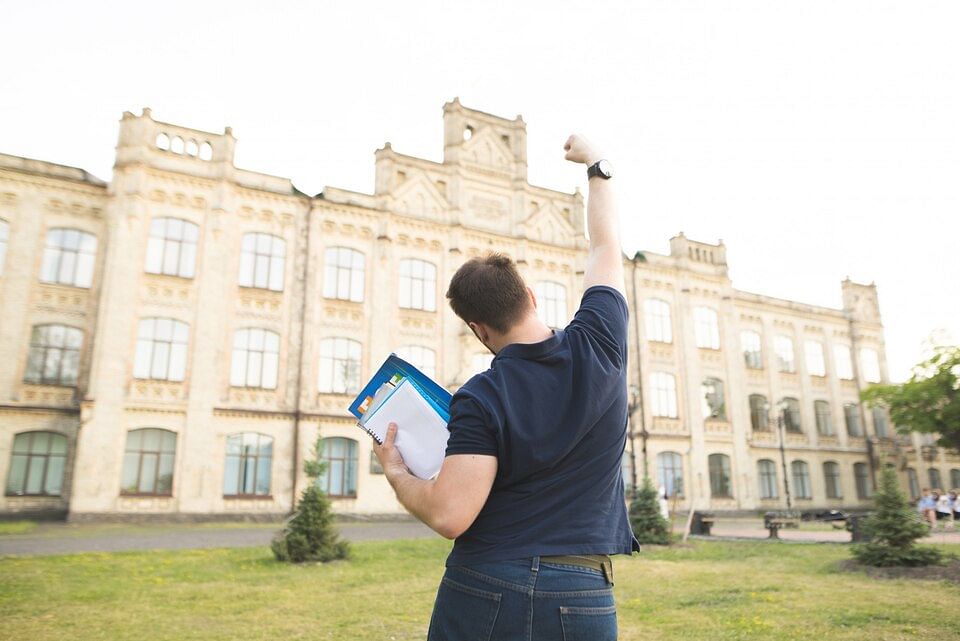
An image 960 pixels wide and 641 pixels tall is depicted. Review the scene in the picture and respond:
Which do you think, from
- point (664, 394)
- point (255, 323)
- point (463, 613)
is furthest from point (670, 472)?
point (463, 613)

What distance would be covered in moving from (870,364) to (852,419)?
171 inches

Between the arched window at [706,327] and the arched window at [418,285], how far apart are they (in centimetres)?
1544

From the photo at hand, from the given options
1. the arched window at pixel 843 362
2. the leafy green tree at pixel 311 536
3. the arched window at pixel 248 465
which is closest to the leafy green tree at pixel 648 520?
the leafy green tree at pixel 311 536

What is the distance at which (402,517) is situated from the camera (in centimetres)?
2597

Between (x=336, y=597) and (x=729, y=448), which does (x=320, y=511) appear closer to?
(x=336, y=597)

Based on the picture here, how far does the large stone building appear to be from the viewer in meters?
22.5

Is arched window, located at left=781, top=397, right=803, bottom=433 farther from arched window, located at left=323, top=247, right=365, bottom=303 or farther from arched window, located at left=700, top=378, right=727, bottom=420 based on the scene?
arched window, located at left=323, top=247, right=365, bottom=303

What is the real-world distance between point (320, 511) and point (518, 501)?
12.2 metres

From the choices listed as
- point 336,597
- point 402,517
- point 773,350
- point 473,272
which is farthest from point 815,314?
point 473,272

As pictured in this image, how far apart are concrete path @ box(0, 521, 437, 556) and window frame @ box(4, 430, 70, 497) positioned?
2235 millimetres

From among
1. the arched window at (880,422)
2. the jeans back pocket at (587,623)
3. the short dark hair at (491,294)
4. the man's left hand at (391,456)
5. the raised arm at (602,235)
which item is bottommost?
the jeans back pocket at (587,623)

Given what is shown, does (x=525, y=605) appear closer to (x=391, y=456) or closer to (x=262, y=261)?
(x=391, y=456)

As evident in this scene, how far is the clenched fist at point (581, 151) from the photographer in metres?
2.70

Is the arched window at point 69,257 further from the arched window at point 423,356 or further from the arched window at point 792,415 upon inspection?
the arched window at point 792,415
